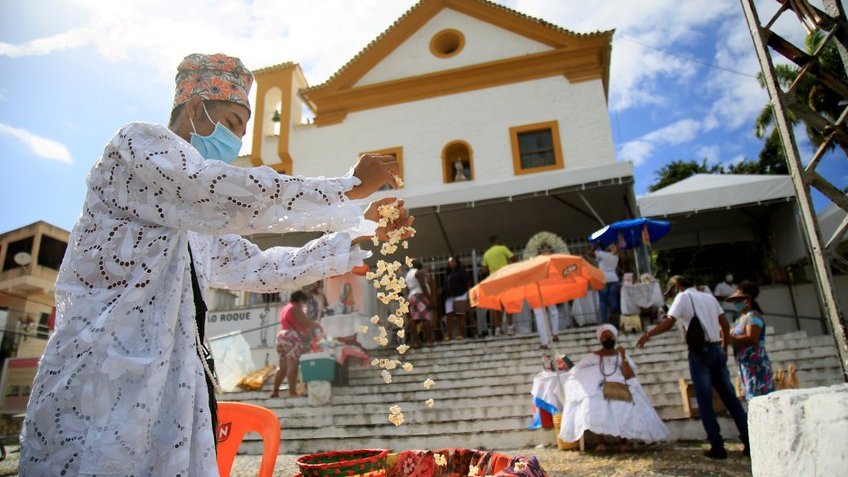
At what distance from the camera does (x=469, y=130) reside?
620 inches

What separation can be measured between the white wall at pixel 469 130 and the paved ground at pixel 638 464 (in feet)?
31.9

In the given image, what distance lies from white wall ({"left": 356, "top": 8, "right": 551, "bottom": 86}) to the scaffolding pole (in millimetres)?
12009

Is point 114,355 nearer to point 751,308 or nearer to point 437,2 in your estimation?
point 751,308

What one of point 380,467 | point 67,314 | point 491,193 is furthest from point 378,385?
point 67,314

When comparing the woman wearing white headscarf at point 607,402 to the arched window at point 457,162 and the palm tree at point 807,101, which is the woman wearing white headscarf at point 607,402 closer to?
the arched window at point 457,162

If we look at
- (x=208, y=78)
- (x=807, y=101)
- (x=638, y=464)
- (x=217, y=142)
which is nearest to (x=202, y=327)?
(x=217, y=142)

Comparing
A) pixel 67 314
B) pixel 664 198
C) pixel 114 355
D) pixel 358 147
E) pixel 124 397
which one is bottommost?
pixel 124 397

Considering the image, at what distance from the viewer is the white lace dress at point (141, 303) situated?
4.05ft

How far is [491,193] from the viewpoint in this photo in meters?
11.3

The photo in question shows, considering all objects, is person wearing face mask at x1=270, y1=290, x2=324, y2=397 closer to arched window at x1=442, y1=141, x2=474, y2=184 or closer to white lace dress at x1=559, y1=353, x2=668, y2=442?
white lace dress at x1=559, y1=353, x2=668, y2=442

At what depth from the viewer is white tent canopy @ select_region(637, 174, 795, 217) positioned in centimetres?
1080

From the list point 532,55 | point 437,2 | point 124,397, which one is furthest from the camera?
point 437,2

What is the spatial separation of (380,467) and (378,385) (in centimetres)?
672

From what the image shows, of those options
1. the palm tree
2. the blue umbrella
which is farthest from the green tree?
the blue umbrella
